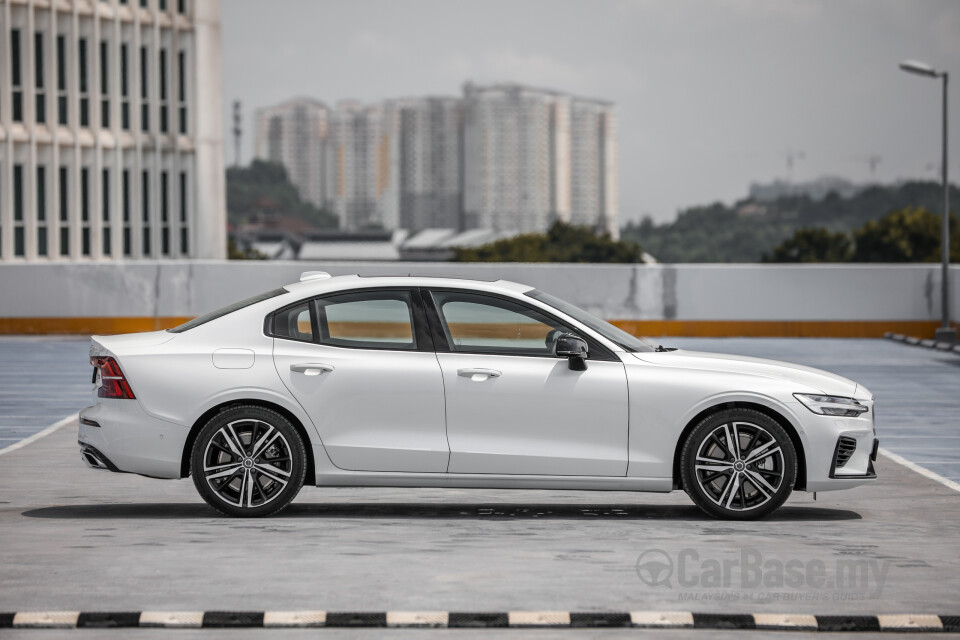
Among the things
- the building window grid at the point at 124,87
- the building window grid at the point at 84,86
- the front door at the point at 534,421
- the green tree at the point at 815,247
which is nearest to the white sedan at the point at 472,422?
the front door at the point at 534,421

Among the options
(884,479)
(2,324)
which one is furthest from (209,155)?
(884,479)

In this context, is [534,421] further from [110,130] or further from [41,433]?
[110,130]

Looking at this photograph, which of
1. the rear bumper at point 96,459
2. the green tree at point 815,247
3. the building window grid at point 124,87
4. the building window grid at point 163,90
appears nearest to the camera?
the rear bumper at point 96,459

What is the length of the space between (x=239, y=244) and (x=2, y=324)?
165245mm

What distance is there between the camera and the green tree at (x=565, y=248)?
433ft

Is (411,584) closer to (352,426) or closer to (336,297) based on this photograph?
(352,426)

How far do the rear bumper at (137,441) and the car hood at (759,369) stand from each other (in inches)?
112

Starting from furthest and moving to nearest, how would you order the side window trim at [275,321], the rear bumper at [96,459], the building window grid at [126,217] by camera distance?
the building window grid at [126,217] < the side window trim at [275,321] < the rear bumper at [96,459]

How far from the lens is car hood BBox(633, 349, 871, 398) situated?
8539 mm

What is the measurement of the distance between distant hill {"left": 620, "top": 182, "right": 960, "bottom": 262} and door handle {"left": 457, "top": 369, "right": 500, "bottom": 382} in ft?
520

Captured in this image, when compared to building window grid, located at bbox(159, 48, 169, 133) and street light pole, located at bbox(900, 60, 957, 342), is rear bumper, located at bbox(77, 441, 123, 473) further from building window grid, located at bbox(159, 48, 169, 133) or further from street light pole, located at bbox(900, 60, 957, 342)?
building window grid, located at bbox(159, 48, 169, 133)

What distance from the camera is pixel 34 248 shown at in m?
46.3

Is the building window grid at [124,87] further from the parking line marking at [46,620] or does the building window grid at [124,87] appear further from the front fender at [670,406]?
the parking line marking at [46,620]

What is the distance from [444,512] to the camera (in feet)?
29.3
